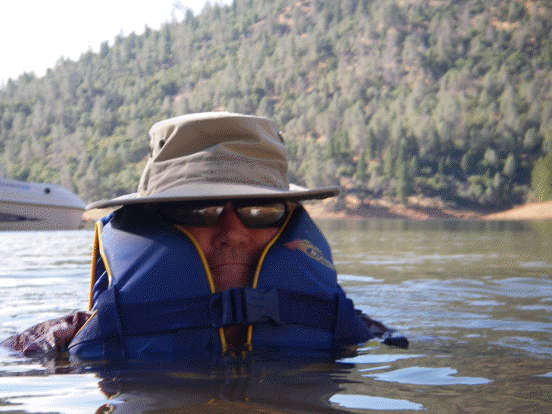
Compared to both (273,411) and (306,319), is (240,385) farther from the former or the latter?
(306,319)

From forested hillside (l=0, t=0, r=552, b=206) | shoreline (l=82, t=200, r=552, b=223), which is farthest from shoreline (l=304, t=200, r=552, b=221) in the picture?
forested hillside (l=0, t=0, r=552, b=206)

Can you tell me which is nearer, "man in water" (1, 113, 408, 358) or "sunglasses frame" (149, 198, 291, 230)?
"man in water" (1, 113, 408, 358)

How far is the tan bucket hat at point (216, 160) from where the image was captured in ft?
9.50

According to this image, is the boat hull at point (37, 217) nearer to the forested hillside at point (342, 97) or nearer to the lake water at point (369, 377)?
the lake water at point (369, 377)

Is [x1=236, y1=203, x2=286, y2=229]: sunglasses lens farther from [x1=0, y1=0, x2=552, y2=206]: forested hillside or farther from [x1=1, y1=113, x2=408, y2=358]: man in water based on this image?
[x1=0, y1=0, x2=552, y2=206]: forested hillside

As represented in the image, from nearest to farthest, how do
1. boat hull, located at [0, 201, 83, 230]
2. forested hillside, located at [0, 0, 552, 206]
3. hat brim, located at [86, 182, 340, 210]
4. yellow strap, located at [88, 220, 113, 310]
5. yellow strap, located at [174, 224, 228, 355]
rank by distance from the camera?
hat brim, located at [86, 182, 340, 210] → yellow strap, located at [174, 224, 228, 355] → yellow strap, located at [88, 220, 113, 310] → boat hull, located at [0, 201, 83, 230] → forested hillside, located at [0, 0, 552, 206]

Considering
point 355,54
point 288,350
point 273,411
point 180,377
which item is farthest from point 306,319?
point 355,54

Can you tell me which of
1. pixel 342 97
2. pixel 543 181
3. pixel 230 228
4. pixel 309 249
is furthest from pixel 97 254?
pixel 342 97

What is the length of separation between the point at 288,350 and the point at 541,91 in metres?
112

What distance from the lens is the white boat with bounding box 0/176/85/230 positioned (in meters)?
27.0

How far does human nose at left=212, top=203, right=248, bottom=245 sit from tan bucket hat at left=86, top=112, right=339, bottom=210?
105 millimetres

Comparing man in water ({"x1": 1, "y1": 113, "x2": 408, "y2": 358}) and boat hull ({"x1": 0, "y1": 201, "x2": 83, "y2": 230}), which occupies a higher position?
man in water ({"x1": 1, "y1": 113, "x2": 408, "y2": 358})

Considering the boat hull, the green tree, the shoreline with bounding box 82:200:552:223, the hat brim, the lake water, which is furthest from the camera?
the green tree

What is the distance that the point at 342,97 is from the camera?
4574 inches
